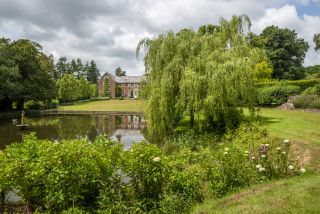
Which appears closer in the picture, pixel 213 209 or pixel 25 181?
pixel 25 181

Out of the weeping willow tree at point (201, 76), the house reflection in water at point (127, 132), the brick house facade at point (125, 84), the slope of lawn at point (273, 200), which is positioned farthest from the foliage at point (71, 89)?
the slope of lawn at point (273, 200)

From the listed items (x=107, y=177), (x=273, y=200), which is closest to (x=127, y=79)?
(x=107, y=177)

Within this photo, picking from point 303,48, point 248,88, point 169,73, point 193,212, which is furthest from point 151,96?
point 303,48

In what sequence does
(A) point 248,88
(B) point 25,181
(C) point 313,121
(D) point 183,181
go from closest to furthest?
1. (B) point 25,181
2. (D) point 183,181
3. (A) point 248,88
4. (C) point 313,121

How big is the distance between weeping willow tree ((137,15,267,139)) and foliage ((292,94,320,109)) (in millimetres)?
8912

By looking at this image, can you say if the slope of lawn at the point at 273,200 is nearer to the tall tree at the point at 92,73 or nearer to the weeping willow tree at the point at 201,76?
the weeping willow tree at the point at 201,76

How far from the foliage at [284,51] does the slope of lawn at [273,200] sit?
43.1 meters

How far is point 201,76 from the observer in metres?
14.9

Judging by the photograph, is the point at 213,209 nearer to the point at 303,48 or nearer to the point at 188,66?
the point at 188,66

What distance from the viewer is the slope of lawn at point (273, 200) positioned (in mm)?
5965

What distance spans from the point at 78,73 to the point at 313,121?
Answer: 96.5m

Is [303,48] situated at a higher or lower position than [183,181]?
higher

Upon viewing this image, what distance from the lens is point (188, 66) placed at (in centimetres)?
1596

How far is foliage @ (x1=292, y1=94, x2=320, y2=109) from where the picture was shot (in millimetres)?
23433
